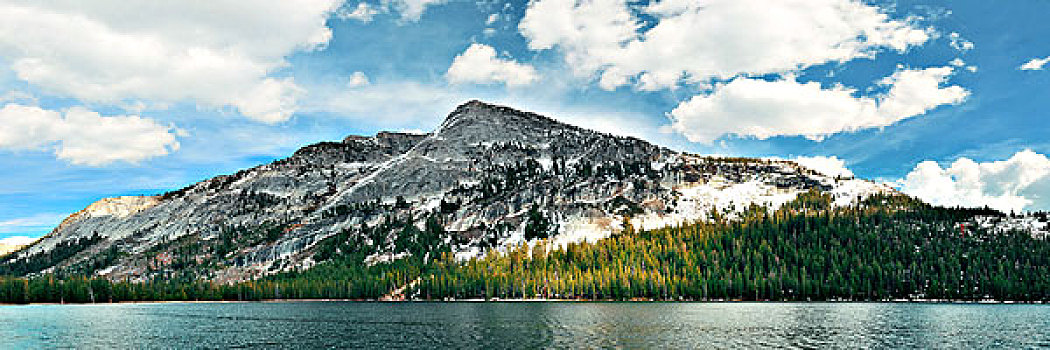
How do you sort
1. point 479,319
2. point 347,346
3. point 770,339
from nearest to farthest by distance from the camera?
point 347,346
point 770,339
point 479,319

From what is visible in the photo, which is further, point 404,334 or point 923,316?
point 923,316

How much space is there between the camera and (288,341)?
9244 cm

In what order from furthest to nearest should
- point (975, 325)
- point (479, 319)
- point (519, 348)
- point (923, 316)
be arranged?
point (923, 316) < point (479, 319) < point (975, 325) < point (519, 348)

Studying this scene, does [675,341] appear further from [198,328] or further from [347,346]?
[198,328]

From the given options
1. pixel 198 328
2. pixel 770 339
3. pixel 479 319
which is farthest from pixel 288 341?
pixel 770 339

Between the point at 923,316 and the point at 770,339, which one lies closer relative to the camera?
the point at 770,339

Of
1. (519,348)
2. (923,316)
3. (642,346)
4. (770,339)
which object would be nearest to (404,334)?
(519,348)

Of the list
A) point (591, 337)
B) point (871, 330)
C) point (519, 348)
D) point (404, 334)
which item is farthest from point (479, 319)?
point (871, 330)

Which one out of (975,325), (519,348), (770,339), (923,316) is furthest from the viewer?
(923,316)

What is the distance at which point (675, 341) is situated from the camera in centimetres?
8644

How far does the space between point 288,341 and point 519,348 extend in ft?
128

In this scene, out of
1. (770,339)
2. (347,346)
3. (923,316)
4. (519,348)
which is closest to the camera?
(519,348)

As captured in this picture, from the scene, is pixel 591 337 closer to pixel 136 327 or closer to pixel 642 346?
pixel 642 346

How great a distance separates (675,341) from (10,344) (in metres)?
101
